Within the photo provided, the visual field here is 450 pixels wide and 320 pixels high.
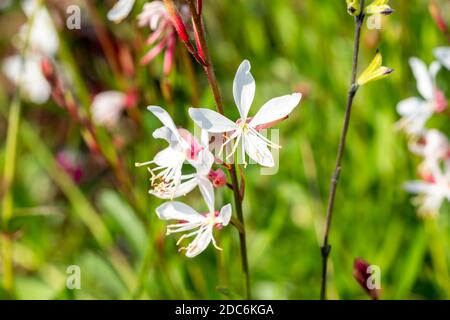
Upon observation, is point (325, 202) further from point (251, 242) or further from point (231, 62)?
point (231, 62)

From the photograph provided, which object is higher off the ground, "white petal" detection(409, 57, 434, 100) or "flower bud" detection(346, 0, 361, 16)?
"flower bud" detection(346, 0, 361, 16)

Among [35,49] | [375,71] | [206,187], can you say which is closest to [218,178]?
[206,187]

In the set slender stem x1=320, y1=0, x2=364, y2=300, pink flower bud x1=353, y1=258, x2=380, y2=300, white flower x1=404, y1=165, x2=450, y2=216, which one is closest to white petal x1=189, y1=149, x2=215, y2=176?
slender stem x1=320, y1=0, x2=364, y2=300

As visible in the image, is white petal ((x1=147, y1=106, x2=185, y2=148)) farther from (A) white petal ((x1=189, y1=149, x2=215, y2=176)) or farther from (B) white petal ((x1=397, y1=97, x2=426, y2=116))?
(B) white petal ((x1=397, y1=97, x2=426, y2=116))

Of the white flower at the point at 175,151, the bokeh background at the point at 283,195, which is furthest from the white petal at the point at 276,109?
the bokeh background at the point at 283,195

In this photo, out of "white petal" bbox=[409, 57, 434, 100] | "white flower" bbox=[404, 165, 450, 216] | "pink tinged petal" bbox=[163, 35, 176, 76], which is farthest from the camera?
"white flower" bbox=[404, 165, 450, 216]
